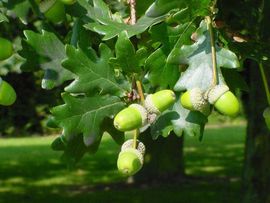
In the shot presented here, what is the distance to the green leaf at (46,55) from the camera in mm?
1752

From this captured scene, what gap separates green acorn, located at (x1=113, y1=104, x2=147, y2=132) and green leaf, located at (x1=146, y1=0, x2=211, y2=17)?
9.1 inches

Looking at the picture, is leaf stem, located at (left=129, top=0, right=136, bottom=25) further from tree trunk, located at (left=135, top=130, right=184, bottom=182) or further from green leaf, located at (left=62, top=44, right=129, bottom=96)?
tree trunk, located at (left=135, top=130, right=184, bottom=182)

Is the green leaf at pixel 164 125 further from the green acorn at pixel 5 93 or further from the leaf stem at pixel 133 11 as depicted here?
the green acorn at pixel 5 93

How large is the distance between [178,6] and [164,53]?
15 cm

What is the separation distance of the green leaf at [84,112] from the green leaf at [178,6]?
0.25 meters

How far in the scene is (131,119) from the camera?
145cm

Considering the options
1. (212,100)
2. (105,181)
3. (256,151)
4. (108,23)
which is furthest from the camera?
(105,181)

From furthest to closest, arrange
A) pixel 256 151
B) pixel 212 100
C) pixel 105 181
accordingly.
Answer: pixel 105 181 → pixel 256 151 → pixel 212 100

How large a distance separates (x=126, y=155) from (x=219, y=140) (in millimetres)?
19410

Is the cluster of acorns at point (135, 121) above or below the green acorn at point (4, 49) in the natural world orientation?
below

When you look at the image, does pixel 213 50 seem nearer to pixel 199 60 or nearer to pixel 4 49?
pixel 199 60

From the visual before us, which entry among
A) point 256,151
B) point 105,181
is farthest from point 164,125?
point 105,181

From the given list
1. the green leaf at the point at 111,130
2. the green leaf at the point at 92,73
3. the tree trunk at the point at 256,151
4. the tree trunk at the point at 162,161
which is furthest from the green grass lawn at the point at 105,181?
the green leaf at the point at 92,73

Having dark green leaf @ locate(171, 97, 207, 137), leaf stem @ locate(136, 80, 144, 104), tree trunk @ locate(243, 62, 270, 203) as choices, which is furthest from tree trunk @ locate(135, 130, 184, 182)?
leaf stem @ locate(136, 80, 144, 104)
